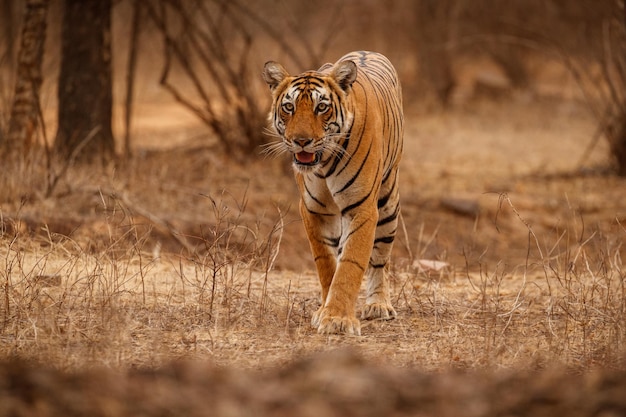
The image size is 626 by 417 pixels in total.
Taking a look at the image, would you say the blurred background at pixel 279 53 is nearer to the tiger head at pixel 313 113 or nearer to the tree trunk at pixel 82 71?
the tree trunk at pixel 82 71

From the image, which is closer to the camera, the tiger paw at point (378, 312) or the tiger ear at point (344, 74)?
the tiger ear at point (344, 74)

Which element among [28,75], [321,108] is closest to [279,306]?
[321,108]

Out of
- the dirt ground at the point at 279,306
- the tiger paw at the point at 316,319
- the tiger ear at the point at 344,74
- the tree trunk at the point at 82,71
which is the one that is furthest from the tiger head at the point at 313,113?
the tree trunk at the point at 82,71

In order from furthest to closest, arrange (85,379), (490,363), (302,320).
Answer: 1. (302,320)
2. (490,363)
3. (85,379)

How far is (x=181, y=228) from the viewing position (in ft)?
23.2

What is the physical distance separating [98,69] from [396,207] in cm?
450

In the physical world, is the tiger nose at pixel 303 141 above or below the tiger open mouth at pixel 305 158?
above

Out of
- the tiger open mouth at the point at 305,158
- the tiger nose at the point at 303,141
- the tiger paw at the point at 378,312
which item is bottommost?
the tiger paw at the point at 378,312

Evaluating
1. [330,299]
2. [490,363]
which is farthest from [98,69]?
[490,363]

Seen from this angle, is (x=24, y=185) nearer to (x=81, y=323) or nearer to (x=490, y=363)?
(x=81, y=323)

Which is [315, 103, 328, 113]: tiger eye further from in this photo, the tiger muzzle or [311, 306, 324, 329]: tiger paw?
[311, 306, 324, 329]: tiger paw

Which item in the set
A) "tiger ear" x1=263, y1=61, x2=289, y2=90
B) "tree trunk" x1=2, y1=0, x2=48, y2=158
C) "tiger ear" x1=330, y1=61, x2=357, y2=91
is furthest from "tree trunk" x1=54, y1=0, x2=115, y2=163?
"tiger ear" x1=330, y1=61, x2=357, y2=91

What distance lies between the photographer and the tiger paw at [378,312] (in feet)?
16.6

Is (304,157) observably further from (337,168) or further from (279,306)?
(279,306)
